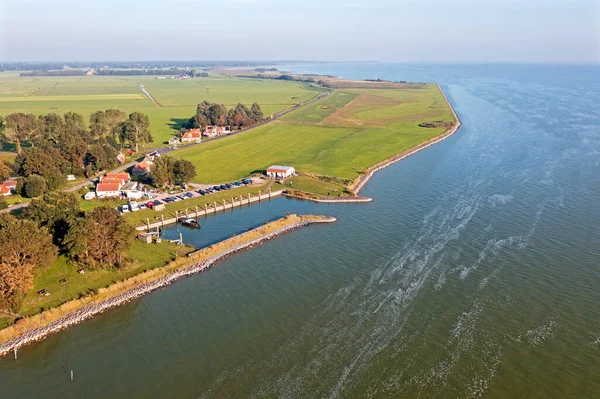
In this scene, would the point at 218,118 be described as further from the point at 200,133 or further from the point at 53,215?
the point at 53,215

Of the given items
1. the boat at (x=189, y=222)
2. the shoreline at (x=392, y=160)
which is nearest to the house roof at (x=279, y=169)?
the shoreline at (x=392, y=160)

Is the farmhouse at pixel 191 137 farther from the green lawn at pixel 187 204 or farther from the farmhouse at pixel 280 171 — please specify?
the green lawn at pixel 187 204

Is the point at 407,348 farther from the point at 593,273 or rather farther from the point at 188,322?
the point at 593,273

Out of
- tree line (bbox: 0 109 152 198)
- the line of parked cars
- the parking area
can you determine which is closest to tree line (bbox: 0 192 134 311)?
the parking area

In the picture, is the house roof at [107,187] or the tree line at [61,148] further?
the tree line at [61,148]

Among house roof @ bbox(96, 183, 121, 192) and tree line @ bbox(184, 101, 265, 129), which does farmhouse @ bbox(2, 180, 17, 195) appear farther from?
tree line @ bbox(184, 101, 265, 129)

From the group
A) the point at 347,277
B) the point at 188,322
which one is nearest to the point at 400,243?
the point at 347,277
